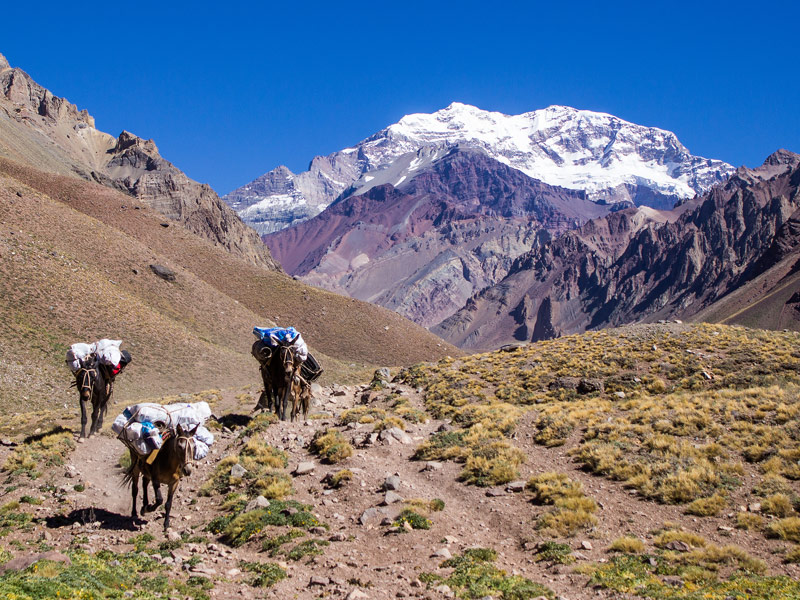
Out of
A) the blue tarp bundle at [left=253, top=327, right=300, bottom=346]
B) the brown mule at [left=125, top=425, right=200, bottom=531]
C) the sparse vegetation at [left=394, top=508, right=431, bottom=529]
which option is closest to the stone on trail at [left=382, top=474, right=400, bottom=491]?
the sparse vegetation at [left=394, top=508, right=431, bottom=529]

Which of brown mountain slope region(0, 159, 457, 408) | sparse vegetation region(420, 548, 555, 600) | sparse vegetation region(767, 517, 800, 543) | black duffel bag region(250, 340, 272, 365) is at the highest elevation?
brown mountain slope region(0, 159, 457, 408)

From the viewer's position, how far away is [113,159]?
154m

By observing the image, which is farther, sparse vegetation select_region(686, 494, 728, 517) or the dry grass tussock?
the dry grass tussock

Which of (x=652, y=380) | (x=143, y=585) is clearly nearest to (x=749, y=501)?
(x=143, y=585)

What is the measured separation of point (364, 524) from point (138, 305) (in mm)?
47595

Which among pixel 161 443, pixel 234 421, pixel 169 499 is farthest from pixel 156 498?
pixel 234 421

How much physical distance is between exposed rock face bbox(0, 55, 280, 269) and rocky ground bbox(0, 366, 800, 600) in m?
112

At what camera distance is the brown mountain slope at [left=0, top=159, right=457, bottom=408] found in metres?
44.7

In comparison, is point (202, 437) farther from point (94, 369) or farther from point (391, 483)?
point (94, 369)

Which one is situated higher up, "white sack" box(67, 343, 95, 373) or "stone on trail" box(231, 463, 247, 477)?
"white sack" box(67, 343, 95, 373)

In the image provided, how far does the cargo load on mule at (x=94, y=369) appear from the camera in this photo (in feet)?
72.1

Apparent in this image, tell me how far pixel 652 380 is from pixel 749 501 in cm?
1472

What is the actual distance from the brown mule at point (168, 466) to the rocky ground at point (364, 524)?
60 centimetres

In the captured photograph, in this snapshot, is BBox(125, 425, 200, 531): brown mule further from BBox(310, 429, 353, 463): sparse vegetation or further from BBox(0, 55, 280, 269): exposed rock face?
BBox(0, 55, 280, 269): exposed rock face
